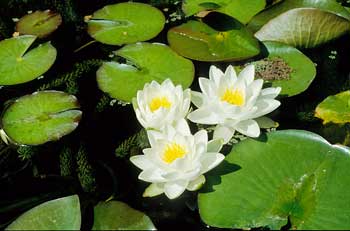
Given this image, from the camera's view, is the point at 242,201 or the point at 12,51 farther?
the point at 12,51

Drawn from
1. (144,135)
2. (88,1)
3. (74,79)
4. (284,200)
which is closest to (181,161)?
(284,200)

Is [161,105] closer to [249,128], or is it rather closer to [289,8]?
[249,128]

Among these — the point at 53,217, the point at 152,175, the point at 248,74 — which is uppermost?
the point at 248,74

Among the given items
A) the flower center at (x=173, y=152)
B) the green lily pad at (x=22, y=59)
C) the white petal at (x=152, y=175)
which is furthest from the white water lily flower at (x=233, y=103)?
the green lily pad at (x=22, y=59)

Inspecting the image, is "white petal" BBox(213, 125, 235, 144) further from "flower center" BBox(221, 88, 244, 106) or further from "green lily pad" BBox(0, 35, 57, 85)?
"green lily pad" BBox(0, 35, 57, 85)

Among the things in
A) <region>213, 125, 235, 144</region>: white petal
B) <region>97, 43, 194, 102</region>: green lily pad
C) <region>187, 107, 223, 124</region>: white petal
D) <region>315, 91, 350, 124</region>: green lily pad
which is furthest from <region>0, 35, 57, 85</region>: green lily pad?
<region>315, 91, 350, 124</region>: green lily pad

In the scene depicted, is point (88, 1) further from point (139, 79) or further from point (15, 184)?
point (15, 184)

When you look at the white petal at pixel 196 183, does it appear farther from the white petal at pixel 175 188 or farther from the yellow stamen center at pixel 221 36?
the yellow stamen center at pixel 221 36

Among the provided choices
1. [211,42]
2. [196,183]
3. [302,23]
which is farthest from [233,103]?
[302,23]
